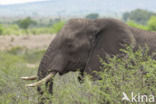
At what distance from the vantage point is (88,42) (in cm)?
535

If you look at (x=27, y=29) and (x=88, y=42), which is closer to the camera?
(x=88, y=42)

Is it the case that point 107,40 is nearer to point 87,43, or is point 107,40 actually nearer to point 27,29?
point 87,43

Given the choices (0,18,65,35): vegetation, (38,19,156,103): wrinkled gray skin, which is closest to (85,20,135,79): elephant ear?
(38,19,156,103): wrinkled gray skin

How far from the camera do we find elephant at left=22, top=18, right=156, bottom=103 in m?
5.08

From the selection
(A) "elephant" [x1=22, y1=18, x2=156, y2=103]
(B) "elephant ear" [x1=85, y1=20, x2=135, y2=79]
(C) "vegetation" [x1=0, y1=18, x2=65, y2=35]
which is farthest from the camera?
(C) "vegetation" [x1=0, y1=18, x2=65, y2=35]

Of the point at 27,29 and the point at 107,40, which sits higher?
the point at 107,40

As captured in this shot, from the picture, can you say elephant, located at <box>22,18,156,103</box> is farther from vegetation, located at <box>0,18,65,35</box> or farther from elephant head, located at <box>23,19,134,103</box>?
vegetation, located at <box>0,18,65,35</box>

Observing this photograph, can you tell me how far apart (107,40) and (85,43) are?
14.6 inches

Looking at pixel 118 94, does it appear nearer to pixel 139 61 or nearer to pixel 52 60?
pixel 139 61

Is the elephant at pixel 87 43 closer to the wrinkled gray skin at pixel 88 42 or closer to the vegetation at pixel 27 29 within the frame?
the wrinkled gray skin at pixel 88 42

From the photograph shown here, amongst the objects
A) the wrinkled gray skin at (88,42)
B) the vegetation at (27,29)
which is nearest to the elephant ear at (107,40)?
the wrinkled gray skin at (88,42)

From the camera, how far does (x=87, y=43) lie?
5.33 metres

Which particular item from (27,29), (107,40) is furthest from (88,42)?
(27,29)

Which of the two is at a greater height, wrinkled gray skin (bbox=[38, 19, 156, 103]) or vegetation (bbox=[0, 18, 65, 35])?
wrinkled gray skin (bbox=[38, 19, 156, 103])
